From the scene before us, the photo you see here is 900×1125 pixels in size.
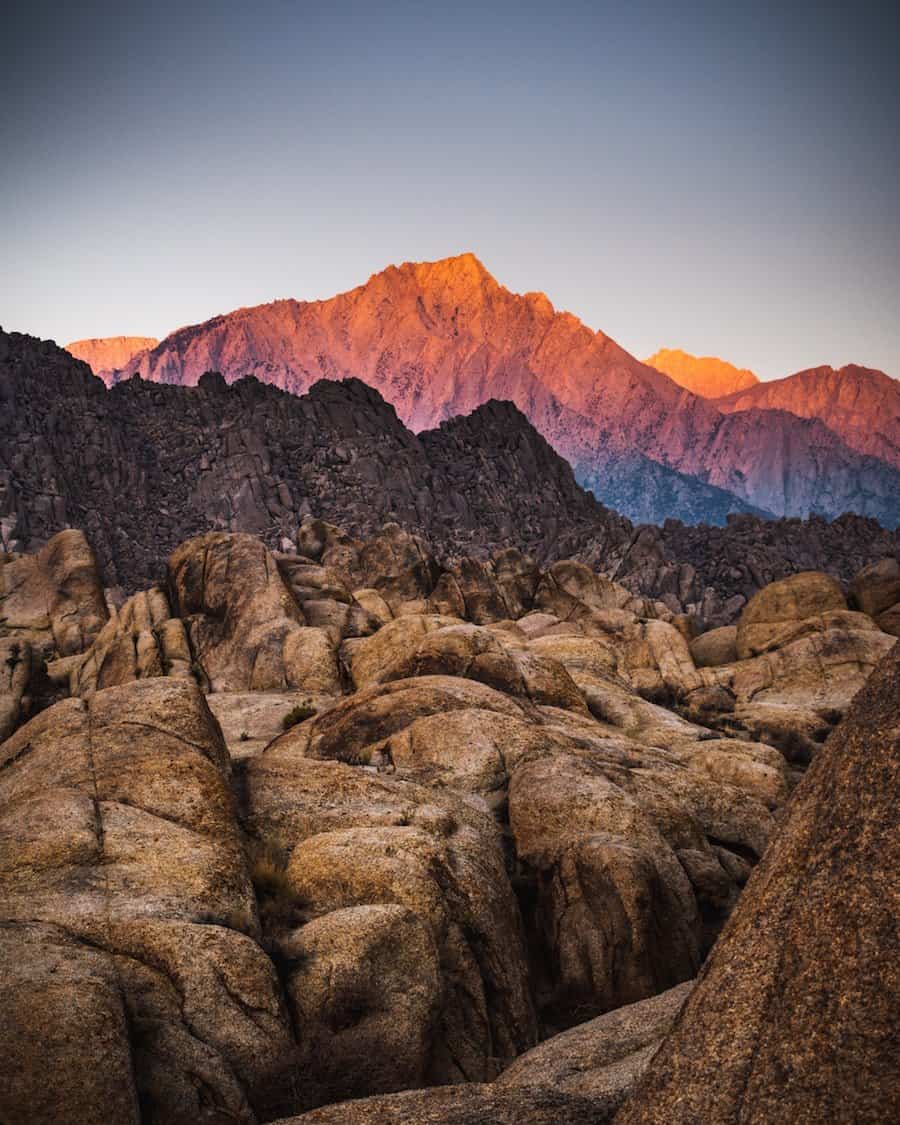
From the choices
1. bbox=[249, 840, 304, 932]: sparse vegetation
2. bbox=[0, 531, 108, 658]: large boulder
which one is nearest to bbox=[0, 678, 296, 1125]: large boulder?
bbox=[249, 840, 304, 932]: sparse vegetation

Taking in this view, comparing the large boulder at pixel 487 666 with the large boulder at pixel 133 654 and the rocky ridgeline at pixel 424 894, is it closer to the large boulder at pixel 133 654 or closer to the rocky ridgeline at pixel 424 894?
the rocky ridgeline at pixel 424 894

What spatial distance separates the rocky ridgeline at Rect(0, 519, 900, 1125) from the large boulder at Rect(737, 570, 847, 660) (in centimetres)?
1304

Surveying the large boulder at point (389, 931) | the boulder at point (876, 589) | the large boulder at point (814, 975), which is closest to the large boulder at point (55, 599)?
the large boulder at point (389, 931)

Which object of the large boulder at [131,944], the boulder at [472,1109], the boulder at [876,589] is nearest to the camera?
the boulder at [472,1109]

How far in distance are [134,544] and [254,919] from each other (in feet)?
580

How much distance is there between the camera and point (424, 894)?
16.4 meters

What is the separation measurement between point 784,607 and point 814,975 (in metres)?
53.7

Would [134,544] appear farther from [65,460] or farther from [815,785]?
[815,785]

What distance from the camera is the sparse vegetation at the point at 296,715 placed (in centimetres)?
3344

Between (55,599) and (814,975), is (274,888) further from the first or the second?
(55,599)

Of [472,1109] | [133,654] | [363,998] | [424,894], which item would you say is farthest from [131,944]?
[133,654]

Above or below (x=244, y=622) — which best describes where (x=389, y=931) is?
below

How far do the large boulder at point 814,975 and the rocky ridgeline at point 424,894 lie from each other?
2 centimetres

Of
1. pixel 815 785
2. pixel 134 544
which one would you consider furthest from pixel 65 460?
pixel 815 785
